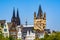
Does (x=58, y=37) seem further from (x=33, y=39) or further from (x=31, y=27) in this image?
(x=31, y=27)

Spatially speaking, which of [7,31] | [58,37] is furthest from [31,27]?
[58,37]

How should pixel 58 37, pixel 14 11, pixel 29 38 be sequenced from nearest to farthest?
pixel 58 37 → pixel 29 38 → pixel 14 11

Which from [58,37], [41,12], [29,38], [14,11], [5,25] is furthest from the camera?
[14,11]

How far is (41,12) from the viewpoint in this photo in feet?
284

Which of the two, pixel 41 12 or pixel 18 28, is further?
pixel 41 12

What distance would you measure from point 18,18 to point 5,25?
21589 millimetres

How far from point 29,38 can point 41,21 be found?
5249 millimetres

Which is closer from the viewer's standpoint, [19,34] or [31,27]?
[19,34]

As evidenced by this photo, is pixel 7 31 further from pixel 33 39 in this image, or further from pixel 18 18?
pixel 18 18

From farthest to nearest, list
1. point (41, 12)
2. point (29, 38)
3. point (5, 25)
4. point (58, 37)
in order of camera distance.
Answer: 1. point (41, 12)
2. point (29, 38)
3. point (5, 25)
4. point (58, 37)

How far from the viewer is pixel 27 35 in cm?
8044

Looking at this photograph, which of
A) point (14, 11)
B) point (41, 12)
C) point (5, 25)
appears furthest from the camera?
point (14, 11)

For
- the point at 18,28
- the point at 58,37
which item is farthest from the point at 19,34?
the point at 58,37

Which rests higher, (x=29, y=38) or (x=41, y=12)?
(x=41, y=12)
